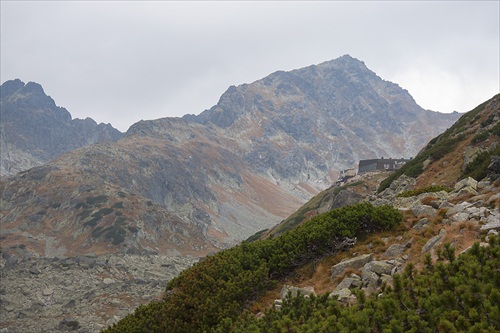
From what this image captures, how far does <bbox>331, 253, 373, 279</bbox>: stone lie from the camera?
1451cm

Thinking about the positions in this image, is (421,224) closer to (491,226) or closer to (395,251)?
(395,251)

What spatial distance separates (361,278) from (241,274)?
4855 millimetres

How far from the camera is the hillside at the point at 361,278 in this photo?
8266 mm

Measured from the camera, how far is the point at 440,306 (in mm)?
8172

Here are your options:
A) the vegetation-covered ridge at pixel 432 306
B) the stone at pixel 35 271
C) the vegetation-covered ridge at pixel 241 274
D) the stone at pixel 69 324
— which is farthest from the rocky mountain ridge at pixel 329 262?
the vegetation-covered ridge at pixel 432 306

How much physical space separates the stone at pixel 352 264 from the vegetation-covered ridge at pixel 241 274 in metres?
2.01

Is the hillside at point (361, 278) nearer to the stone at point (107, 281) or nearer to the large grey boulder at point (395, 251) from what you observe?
the large grey boulder at point (395, 251)

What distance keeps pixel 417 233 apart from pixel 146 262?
83999 millimetres

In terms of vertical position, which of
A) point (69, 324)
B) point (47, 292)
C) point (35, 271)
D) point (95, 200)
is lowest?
point (69, 324)

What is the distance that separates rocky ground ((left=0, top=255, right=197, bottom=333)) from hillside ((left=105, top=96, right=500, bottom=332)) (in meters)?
37.1

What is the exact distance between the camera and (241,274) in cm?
1588

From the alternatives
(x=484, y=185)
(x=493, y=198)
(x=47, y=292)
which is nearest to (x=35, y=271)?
(x=47, y=292)

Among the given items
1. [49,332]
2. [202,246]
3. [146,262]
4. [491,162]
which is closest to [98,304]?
[49,332]

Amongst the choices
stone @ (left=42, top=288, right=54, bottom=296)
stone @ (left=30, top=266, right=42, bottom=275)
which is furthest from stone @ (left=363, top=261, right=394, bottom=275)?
stone @ (left=30, top=266, right=42, bottom=275)
